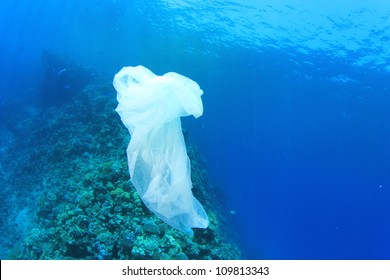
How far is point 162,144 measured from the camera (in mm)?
4281

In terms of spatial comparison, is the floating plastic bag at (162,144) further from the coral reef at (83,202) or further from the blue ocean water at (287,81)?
the blue ocean water at (287,81)

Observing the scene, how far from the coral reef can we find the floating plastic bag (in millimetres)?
1247

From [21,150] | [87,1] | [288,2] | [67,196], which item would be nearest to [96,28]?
[87,1]

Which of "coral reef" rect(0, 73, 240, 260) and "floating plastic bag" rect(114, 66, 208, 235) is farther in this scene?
"coral reef" rect(0, 73, 240, 260)

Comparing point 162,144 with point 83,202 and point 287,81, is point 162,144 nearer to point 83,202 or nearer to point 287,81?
point 83,202

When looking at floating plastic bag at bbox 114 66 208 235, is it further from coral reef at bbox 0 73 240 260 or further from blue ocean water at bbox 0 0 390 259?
blue ocean water at bbox 0 0 390 259

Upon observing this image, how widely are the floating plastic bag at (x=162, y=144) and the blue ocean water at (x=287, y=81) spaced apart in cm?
1340

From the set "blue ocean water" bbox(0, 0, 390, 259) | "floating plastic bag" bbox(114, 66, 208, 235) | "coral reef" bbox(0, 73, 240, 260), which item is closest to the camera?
"floating plastic bag" bbox(114, 66, 208, 235)

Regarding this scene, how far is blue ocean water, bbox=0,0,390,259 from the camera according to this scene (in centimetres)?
1902

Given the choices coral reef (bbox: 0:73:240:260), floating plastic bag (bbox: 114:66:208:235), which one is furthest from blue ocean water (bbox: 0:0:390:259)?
floating plastic bag (bbox: 114:66:208:235)

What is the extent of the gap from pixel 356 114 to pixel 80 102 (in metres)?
24.9

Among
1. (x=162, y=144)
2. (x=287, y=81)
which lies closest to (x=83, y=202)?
(x=162, y=144)

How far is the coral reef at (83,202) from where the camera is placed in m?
4.95

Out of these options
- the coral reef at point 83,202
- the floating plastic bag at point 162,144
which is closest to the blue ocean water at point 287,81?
the coral reef at point 83,202
